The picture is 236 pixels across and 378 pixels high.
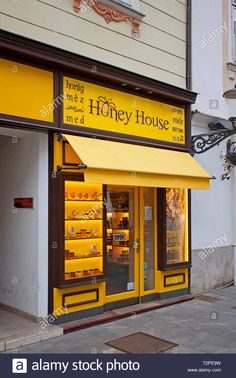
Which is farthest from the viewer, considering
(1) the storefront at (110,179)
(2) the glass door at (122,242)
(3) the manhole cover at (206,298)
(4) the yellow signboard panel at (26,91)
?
(3) the manhole cover at (206,298)

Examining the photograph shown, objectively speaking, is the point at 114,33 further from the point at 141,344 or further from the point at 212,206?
the point at 141,344

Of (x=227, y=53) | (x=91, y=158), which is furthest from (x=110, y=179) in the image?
(x=227, y=53)

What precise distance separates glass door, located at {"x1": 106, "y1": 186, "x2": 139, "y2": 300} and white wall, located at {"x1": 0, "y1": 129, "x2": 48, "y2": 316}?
1.45 m

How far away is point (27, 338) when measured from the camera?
5.65 metres

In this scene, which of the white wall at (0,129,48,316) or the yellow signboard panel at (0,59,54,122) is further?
the white wall at (0,129,48,316)

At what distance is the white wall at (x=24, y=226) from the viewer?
628cm

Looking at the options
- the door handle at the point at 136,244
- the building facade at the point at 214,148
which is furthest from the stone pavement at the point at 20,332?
the building facade at the point at 214,148

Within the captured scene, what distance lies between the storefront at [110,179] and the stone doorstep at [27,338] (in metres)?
0.36

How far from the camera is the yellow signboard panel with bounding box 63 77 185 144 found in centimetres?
664

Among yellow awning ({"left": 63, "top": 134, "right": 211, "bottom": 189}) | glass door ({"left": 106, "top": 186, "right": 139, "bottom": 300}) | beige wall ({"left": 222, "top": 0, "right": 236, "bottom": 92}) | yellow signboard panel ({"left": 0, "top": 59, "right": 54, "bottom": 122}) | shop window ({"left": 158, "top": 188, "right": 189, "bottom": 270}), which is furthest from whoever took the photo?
beige wall ({"left": 222, "top": 0, "right": 236, "bottom": 92})

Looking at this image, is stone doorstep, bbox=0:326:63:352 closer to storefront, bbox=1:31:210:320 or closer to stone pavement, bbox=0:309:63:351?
stone pavement, bbox=0:309:63:351

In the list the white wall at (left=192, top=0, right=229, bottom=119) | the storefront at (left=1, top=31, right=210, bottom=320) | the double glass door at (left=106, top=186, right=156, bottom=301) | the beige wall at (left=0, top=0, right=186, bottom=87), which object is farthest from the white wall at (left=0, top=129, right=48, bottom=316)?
the white wall at (left=192, top=0, right=229, bottom=119)

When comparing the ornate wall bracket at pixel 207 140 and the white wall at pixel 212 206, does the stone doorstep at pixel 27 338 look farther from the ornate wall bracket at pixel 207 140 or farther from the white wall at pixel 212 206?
the ornate wall bracket at pixel 207 140

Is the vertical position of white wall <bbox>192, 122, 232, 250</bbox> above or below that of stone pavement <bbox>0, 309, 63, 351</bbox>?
above
